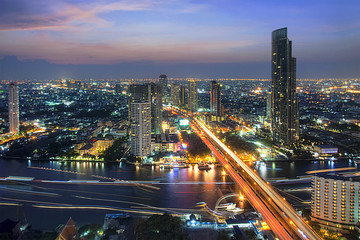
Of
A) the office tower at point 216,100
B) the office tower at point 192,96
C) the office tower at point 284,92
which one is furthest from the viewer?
the office tower at point 192,96

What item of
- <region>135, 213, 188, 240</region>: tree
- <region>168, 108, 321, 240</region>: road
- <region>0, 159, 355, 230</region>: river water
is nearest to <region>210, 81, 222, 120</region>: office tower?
<region>168, 108, 321, 240</region>: road

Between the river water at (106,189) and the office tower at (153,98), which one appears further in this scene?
the office tower at (153,98)

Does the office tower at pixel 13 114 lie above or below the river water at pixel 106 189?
above

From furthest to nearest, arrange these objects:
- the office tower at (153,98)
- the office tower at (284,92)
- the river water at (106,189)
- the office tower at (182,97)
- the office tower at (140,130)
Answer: the office tower at (182,97) → the office tower at (153,98) → the office tower at (284,92) → the office tower at (140,130) → the river water at (106,189)

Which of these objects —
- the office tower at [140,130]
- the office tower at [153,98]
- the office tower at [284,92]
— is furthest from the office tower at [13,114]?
the office tower at [284,92]

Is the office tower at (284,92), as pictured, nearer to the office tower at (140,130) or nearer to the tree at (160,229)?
the office tower at (140,130)
